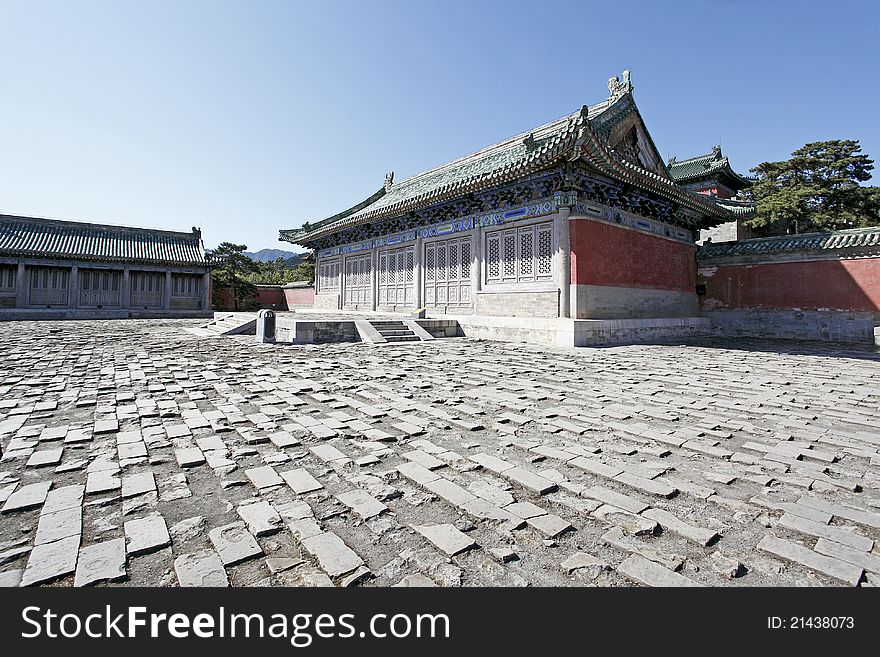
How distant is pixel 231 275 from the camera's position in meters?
30.8

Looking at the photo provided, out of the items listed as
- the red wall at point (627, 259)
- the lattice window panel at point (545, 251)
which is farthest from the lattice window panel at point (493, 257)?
the red wall at point (627, 259)

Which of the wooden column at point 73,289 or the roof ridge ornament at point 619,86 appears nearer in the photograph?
the roof ridge ornament at point 619,86

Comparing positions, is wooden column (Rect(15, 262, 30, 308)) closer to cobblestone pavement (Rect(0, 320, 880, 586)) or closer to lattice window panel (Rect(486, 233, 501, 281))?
cobblestone pavement (Rect(0, 320, 880, 586))

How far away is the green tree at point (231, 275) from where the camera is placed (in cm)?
2984

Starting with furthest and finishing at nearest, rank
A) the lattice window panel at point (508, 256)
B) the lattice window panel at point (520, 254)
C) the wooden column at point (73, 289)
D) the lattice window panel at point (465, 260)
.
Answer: the wooden column at point (73, 289)
the lattice window panel at point (465, 260)
the lattice window panel at point (508, 256)
the lattice window panel at point (520, 254)

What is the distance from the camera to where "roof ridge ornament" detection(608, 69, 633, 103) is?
14.3 metres

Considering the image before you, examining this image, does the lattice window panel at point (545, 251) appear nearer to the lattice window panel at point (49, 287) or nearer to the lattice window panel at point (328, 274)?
the lattice window panel at point (328, 274)

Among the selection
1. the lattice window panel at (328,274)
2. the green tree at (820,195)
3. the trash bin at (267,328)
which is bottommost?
the trash bin at (267,328)

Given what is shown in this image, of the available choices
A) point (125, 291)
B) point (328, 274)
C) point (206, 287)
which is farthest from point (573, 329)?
point (125, 291)

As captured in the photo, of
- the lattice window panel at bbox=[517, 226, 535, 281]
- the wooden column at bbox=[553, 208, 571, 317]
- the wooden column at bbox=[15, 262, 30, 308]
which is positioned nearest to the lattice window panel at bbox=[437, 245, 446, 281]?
the lattice window panel at bbox=[517, 226, 535, 281]

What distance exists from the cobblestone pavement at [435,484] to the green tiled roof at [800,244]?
10416mm

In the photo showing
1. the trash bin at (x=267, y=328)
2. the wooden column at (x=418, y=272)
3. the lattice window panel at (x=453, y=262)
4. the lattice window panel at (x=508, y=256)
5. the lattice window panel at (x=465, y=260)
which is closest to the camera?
the trash bin at (x=267, y=328)

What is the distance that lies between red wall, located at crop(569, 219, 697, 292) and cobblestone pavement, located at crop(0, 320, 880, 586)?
6.86 metres

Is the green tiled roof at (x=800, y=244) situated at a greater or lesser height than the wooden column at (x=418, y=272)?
greater
